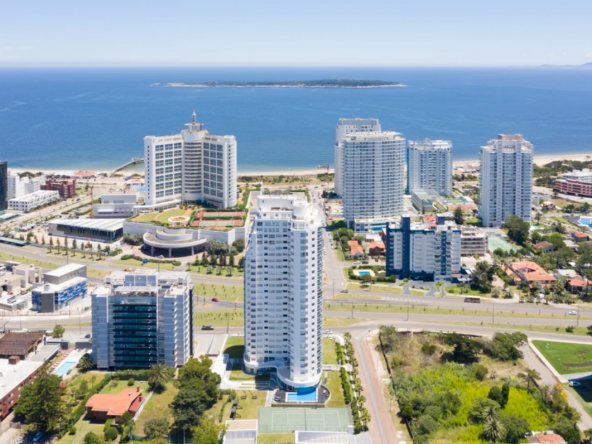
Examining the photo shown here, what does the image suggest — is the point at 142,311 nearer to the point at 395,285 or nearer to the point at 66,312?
the point at 66,312

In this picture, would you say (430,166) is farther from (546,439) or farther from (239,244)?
(546,439)

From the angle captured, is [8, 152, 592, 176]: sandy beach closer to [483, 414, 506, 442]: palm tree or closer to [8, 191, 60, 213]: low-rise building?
[8, 191, 60, 213]: low-rise building

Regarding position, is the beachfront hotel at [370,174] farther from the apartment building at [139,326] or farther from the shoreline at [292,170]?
the apartment building at [139,326]

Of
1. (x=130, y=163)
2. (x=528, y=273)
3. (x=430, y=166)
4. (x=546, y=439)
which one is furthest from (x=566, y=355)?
(x=130, y=163)

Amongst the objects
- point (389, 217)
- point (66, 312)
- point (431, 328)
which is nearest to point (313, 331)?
point (431, 328)

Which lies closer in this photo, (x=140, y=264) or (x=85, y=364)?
(x=85, y=364)

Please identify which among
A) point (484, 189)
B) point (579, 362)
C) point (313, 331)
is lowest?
point (579, 362)

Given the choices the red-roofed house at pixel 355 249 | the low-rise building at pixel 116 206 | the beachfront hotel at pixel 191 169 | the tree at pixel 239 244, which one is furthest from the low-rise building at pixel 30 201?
the red-roofed house at pixel 355 249
